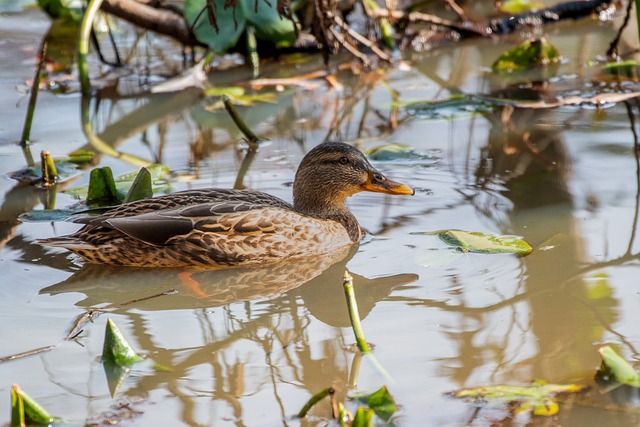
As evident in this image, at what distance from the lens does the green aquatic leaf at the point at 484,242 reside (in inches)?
221

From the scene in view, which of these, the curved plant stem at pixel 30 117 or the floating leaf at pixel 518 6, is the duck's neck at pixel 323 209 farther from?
the floating leaf at pixel 518 6

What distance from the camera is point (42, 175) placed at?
23.3ft

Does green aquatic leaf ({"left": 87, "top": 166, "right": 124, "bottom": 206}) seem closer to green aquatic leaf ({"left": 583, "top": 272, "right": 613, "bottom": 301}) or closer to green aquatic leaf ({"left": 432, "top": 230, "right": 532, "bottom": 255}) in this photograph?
green aquatic leaf ({"left": 432, "top": 230, "right": 532, "bottom": 255})

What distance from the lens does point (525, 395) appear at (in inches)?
157

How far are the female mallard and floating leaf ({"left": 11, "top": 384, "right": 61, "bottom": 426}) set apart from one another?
1835 millimetres

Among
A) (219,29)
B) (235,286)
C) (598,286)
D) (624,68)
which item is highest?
(219,29)

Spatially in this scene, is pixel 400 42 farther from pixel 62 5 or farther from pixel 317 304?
pixel 317 304

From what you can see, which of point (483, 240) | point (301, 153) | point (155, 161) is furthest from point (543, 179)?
point (155, 161)

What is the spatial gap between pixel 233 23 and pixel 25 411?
6.09 metres

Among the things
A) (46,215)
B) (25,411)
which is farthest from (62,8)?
(25,411)

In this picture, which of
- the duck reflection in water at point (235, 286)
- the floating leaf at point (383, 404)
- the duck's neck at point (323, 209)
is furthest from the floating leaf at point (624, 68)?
the floating leaf at point (383, 404)

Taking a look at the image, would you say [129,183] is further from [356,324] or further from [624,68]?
[624,68]

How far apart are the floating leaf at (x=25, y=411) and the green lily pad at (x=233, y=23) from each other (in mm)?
5657

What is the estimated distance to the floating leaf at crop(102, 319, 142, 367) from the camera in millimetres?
4355
